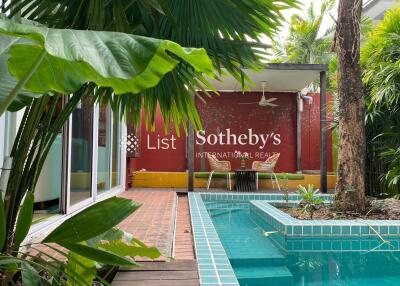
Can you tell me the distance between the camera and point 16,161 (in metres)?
1.40

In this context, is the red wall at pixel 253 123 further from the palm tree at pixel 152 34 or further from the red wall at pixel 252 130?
the palm tree at pixel 152 34

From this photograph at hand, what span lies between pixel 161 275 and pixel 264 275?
1.18 meters

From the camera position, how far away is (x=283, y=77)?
9.12 meters

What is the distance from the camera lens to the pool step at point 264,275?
2.97 meters

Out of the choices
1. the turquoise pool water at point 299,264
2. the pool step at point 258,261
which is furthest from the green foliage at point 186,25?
the pool step at point 258,261

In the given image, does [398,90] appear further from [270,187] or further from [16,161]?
[16,161]

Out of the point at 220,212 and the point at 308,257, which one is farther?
the point at 220,212

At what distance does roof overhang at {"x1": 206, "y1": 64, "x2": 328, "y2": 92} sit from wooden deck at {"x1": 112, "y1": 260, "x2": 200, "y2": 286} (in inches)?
193

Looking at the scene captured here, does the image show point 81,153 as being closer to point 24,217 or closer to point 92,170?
point 92,170

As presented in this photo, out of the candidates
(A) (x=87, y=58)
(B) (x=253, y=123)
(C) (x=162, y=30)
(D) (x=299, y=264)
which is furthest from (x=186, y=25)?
(B) (x=253, y=123)

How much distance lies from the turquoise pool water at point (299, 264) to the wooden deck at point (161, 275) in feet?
2.33

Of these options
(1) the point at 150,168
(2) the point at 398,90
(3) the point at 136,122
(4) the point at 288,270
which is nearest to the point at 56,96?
(3) the point at 136,122

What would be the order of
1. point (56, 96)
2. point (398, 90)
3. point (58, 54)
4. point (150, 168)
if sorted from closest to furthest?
point (58, 54)
point (56, 96)
point (398, 90)
point (150, 168)

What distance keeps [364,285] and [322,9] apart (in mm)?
14495
